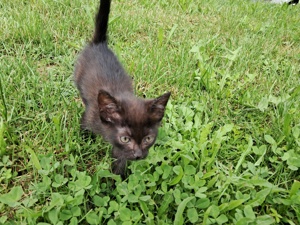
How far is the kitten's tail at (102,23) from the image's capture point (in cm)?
287

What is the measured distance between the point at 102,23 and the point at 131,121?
1.38 metres

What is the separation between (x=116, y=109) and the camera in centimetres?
207

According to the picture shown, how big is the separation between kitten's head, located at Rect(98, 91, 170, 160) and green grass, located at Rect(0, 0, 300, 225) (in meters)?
0.20

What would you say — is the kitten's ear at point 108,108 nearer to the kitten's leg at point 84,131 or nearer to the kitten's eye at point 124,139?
the kitten's eye at point 124,139

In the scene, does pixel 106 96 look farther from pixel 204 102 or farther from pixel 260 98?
pixel 260 98

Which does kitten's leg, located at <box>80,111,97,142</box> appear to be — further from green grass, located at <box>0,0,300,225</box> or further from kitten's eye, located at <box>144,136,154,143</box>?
kitten's eye, located at <box>144,136,154,143</box>

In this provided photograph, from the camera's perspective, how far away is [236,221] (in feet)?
6.32

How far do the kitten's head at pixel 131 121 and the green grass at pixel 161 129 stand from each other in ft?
0.64

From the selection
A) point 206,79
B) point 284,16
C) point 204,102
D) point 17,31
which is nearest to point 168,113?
point 204,102

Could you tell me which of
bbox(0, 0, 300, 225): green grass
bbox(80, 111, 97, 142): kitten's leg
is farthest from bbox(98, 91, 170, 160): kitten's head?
bbox(80, 111, 97, 142): kitten's leg

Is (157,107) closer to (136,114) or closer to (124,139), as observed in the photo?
(136,114)

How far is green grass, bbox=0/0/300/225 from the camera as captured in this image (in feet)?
6.40

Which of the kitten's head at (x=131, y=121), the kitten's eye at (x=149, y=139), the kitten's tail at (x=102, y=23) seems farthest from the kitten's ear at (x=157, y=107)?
the kitten's tail at (x=102, y=23)

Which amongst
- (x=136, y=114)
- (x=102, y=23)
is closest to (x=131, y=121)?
(x=136, y=114)
